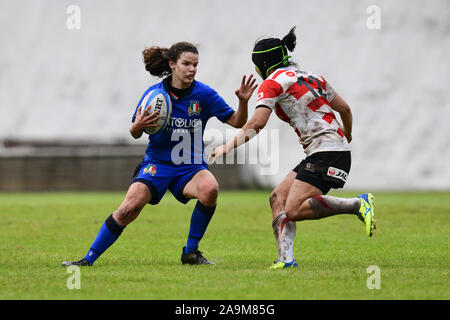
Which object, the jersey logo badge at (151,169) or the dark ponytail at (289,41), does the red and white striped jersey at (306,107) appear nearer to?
the dark ponytail at (289,41)

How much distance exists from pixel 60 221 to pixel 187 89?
5466 mm

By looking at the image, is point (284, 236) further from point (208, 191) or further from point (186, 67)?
point (186, 67)

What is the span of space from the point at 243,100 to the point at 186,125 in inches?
22.0

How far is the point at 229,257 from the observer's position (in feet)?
25.7

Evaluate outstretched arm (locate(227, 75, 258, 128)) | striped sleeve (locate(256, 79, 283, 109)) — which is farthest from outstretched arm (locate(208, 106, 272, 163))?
outstretched arm (locate(227, 75, 258, 128))

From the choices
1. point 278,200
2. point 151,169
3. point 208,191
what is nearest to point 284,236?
point 278,200

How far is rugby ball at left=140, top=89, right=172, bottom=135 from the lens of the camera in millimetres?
7152

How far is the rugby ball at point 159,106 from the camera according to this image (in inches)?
282

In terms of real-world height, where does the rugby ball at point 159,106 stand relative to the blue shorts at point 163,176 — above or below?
above

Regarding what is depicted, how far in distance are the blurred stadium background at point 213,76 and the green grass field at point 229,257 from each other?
1067 cm

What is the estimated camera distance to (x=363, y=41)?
26391 millimetres

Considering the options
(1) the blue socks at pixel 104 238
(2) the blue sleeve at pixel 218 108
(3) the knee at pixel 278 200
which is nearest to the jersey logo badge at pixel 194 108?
(2) the blue sleeve at pixel 218 108

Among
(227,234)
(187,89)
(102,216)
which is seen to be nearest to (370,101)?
(102,216)

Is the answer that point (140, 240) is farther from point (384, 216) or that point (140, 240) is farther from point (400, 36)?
point (400, 36)
